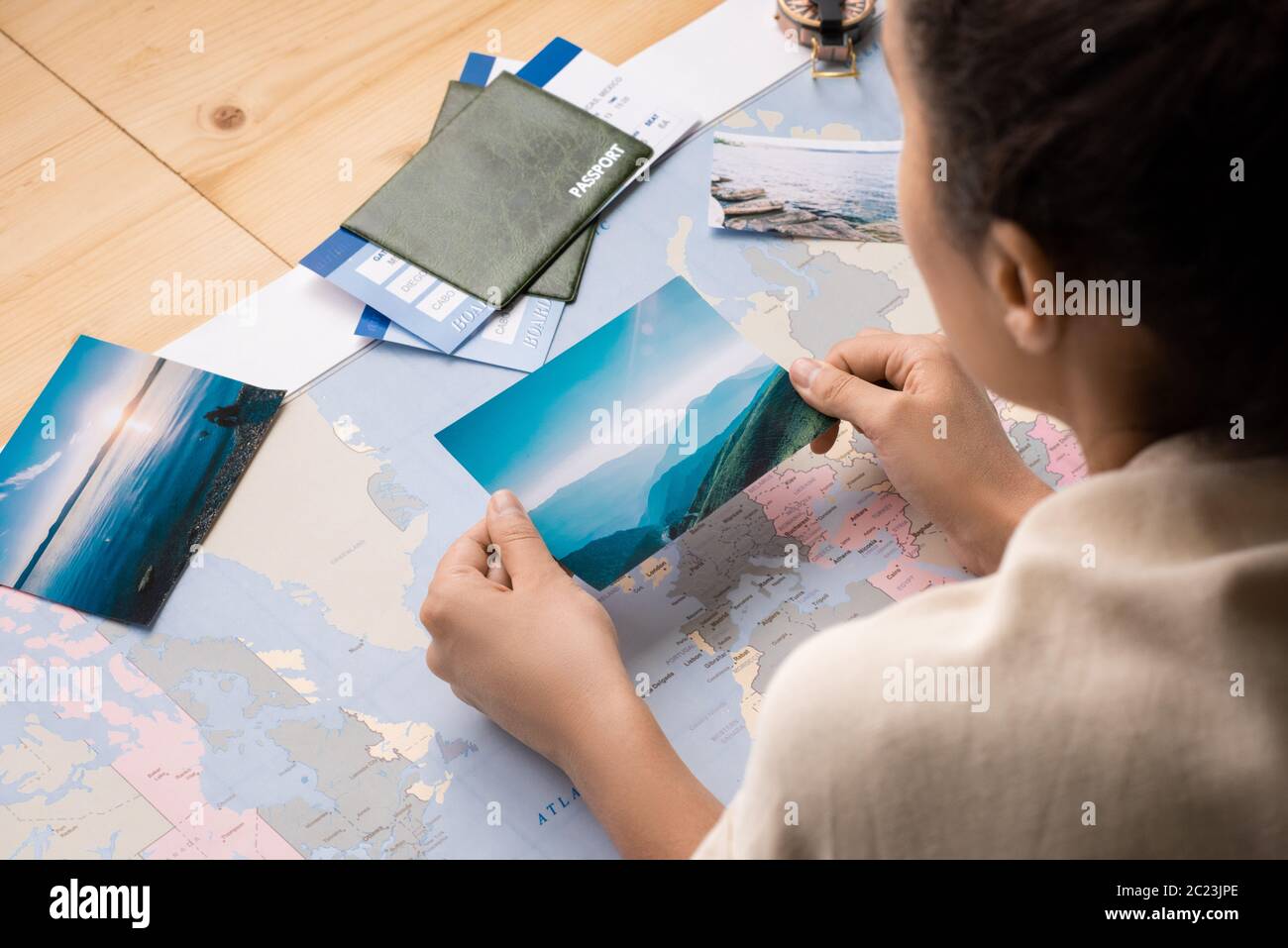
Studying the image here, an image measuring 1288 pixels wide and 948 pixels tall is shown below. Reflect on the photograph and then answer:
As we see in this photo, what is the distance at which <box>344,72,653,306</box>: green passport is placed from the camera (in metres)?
1.08

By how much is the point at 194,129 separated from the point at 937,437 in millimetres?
779

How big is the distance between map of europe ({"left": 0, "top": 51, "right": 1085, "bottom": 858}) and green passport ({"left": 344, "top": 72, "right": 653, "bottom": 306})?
79 millimetres

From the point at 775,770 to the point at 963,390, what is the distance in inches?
18.4

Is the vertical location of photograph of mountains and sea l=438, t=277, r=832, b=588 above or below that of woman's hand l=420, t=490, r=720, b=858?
above

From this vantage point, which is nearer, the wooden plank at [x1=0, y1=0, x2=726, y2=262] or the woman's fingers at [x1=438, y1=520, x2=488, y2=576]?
the woman's fingers at [x1=438, y1=520, x2=488, y2=576]

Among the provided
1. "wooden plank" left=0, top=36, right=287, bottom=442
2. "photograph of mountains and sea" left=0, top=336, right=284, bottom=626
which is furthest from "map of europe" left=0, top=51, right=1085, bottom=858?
"wooden plank" left=0, top=36, right=287, bottom=442

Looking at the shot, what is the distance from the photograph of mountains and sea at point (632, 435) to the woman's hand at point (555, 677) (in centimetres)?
3

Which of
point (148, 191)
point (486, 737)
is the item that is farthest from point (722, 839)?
point (148, 191)

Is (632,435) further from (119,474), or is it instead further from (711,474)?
(119,474)

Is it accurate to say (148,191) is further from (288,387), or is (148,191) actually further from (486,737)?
(486,737)

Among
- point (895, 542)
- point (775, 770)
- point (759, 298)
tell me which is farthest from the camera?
point (759, 298)

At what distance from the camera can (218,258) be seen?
110 cm

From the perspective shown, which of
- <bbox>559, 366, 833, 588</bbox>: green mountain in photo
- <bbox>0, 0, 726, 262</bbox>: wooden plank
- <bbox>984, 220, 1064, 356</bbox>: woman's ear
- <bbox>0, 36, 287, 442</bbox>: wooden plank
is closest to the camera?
<bbox>984, 220, 1064, 356</bbox>: woman's ear

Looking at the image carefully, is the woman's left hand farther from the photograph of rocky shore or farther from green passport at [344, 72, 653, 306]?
the photograph of rocky shore
